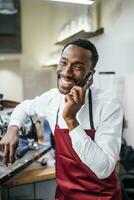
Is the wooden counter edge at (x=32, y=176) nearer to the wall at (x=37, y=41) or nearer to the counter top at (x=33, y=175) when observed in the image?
the counter top at (x=33, y=175)

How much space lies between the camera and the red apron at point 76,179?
1141 mm

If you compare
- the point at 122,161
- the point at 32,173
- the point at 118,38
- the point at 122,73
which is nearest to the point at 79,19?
the point at 118,38

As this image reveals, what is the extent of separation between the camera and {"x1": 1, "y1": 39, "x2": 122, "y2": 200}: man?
0.94 metres

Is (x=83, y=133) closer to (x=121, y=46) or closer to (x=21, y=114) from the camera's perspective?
(x=21, y=114)

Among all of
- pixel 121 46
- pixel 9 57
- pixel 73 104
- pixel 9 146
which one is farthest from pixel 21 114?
pixel 9 57

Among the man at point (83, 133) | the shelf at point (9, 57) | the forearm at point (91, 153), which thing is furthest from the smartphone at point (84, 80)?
the shelf at point (9, 57)

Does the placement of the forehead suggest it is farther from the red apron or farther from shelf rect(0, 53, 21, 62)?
shelf rect(0, 53, 21, 62)

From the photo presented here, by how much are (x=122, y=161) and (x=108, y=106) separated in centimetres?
107

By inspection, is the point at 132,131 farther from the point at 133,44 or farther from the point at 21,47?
the point at 21,47

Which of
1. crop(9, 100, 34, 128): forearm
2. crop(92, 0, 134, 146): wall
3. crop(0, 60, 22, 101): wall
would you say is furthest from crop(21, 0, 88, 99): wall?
crop(9, 100, 34, 128): forearm

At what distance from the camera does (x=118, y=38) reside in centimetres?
220

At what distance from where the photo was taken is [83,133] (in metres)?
0.94

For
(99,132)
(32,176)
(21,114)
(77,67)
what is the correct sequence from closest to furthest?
(99,132)
(77,67)
(21,114)
(32,176)

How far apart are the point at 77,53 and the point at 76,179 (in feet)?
1.90
